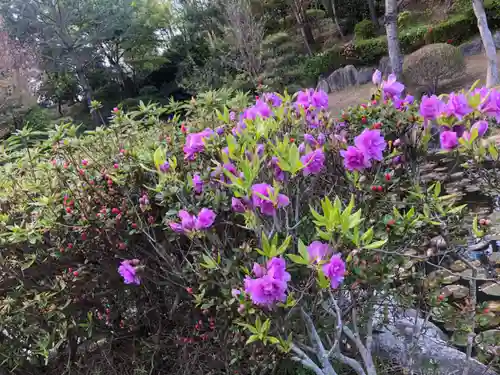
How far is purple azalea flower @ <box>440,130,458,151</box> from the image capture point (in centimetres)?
123

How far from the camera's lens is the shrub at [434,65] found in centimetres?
877

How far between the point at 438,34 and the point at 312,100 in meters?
11.3

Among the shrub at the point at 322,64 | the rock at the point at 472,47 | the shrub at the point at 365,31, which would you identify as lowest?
the rock at the point at 472,47

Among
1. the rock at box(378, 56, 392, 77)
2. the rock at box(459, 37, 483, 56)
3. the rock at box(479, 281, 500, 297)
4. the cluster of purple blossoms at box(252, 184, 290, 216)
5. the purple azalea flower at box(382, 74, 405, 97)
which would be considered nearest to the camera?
the cluster of purple blossoms at box(252, 184, 290, 216)

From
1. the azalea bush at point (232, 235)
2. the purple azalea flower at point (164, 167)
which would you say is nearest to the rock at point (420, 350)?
the azalea bush at point (232, 235)

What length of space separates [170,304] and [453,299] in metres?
1.83

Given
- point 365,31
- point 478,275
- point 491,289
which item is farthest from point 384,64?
point 478,275

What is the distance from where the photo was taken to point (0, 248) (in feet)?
5.76

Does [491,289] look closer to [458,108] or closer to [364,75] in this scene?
[458,108]

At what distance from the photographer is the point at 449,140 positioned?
4.06ft

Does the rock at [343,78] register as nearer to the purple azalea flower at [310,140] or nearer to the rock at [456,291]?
the rock at [456,291]

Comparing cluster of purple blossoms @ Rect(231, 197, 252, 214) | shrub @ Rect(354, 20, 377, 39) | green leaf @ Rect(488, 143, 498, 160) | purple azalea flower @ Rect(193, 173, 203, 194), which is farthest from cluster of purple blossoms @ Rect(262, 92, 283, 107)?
shrub @ Rect(354, 20, 377, 39)

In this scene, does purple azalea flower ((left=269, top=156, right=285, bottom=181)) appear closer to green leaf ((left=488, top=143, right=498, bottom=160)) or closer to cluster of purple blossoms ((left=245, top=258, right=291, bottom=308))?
cluster of purple blossoms ((left=245, top=258, right=291, bottom=308))

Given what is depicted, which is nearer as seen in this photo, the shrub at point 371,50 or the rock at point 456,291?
the rock at point 456,291
